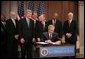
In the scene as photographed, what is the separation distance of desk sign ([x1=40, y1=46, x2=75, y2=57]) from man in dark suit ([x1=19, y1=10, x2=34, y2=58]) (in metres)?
0.14

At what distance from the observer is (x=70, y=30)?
2762mm

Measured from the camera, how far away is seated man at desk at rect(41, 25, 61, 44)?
2.73 m

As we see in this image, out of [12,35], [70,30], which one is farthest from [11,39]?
[70,30]

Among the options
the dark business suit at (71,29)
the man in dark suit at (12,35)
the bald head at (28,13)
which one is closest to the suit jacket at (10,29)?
the man in dark suit at (12,35)

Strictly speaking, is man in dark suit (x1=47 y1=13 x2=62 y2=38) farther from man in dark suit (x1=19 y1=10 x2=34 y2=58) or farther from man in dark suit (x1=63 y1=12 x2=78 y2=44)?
man in dark suit (x1=19 y1=10 x2=34 y2=58)

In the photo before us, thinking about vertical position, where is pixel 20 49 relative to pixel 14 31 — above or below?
below

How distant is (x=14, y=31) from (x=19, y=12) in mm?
203

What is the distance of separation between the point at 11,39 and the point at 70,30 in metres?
0.63

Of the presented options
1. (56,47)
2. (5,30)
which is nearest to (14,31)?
(5,30)

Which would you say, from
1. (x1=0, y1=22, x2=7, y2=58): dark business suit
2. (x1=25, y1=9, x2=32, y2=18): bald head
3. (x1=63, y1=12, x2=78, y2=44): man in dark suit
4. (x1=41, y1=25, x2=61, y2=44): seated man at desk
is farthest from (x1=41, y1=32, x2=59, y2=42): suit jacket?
(x1=0, y1=22, x2=7, y2=58): dark business suit

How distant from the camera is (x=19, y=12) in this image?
8.77 ft

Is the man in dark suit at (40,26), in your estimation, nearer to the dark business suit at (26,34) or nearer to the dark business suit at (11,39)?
the dark business suit at (26,34)

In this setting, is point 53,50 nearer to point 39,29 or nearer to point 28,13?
point 39,29

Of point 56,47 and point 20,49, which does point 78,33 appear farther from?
point 20,49
